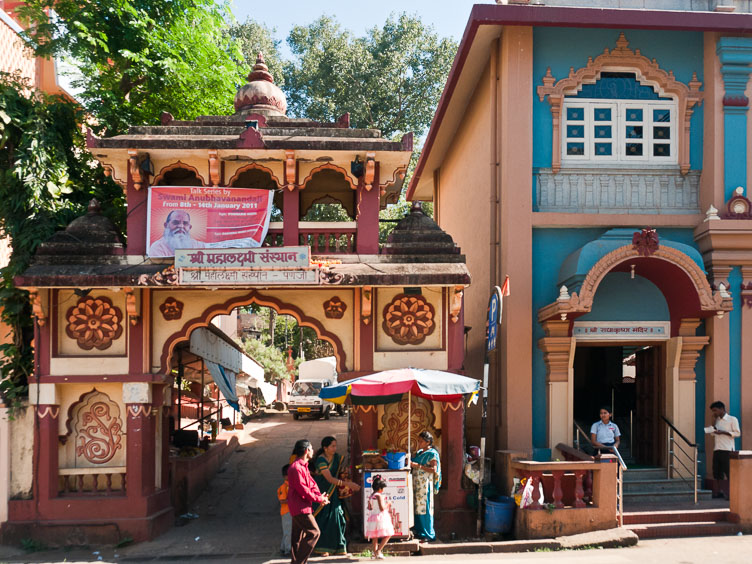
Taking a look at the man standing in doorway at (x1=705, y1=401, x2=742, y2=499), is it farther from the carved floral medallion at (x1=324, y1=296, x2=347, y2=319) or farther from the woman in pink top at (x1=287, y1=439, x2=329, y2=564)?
the woman in pink top at (x1=287, y1=439, x2=329, y2=564)

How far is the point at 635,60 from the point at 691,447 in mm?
6907

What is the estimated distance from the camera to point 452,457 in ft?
35.3

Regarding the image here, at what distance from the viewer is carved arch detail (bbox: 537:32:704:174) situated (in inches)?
488

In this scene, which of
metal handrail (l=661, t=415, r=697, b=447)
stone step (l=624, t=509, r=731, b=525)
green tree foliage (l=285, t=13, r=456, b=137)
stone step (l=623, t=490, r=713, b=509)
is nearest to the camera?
stone step (l=624, t=509, r=731, b=525)

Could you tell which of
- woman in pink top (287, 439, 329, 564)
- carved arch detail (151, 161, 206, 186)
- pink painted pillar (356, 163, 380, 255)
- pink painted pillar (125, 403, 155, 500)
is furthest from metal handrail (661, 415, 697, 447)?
carved arch detail (151, 161, 206, 186)

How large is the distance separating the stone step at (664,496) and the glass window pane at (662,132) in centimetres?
623

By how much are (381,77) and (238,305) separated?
22227mm

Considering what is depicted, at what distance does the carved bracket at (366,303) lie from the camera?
35.3 feet

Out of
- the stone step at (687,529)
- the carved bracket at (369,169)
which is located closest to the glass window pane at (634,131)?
the carved bracket at (369,169)

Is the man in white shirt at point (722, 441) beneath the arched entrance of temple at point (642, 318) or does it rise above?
beneath

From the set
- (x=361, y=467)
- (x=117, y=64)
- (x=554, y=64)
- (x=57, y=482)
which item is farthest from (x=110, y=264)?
(x=554, y=64)

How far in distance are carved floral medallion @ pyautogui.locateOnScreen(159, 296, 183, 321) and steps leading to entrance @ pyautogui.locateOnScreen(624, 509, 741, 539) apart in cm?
751

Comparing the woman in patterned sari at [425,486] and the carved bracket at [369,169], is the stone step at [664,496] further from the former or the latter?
the carved bracket at [369,169]

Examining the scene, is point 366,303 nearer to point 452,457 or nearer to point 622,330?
point 452,457
